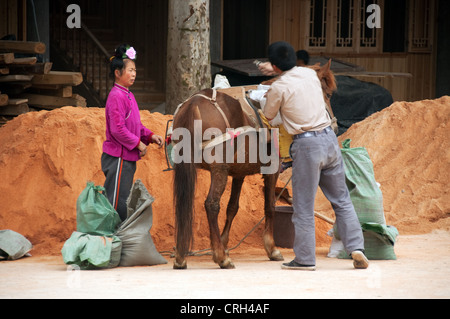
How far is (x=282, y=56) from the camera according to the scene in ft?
19.5

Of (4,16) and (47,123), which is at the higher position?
(4,16)

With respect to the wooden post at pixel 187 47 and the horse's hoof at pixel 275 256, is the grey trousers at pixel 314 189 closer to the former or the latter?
the horse's hoof at pixel 275 256

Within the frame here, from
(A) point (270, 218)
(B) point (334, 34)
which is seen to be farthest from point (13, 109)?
(B) point (334, 34)

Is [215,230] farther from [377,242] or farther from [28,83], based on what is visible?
[28,83]

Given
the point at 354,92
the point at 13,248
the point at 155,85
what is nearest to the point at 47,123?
the point at 13,248

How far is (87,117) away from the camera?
8.32 meters

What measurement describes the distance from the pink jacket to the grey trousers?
1476mm

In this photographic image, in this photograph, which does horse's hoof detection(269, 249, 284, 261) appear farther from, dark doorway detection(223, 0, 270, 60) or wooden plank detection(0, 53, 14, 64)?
dark doorway detection(223, 0, 270, 60)

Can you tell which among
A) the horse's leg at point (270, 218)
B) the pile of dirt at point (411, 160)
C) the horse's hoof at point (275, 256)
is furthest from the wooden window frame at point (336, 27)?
the horse's hoof at point (275, 256)

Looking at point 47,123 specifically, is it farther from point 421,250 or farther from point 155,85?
point 155,85

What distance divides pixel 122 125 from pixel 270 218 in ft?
5.60

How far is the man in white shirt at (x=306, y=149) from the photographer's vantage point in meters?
5.89

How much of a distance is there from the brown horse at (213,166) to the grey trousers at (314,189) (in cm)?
64

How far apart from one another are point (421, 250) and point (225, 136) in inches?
98.5
